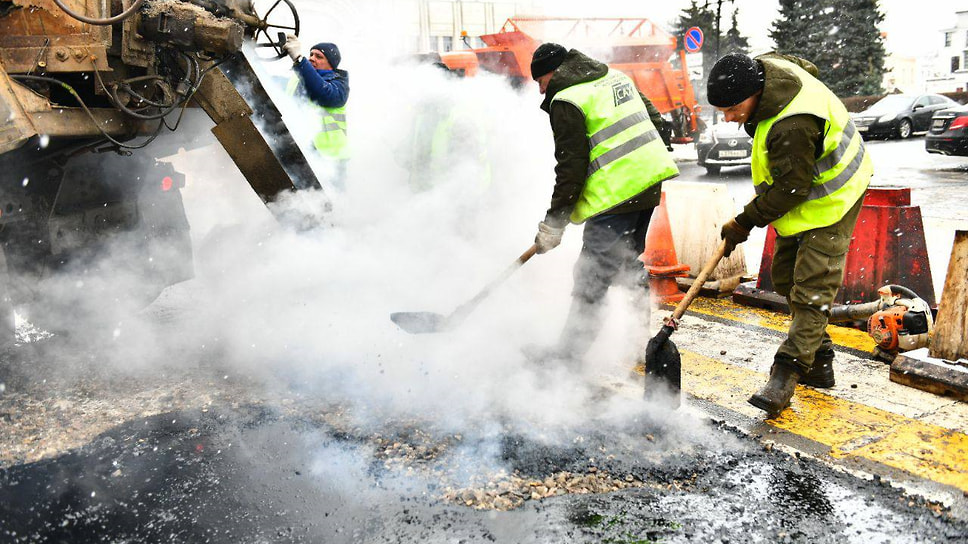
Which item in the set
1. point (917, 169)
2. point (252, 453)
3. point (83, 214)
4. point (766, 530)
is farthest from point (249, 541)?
point (917, 169)

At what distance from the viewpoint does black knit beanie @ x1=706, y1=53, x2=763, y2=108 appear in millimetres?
2965

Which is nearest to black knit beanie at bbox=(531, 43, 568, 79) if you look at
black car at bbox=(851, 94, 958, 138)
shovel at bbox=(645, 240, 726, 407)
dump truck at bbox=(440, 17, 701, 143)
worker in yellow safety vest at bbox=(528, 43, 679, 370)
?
worker in yellow safety vest at bbox=(528, 43, 679, 370)

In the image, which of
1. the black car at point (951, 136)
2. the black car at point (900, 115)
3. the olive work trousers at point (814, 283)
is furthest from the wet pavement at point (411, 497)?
the black car at point (900, 115)

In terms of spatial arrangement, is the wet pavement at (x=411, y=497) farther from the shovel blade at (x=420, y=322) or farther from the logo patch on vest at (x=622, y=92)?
the logo patch on vest at (x=622, y=92)

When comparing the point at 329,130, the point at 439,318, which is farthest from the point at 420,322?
the point at 329,130

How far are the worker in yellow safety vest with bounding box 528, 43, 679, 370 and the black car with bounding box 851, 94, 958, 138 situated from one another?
19.4 m

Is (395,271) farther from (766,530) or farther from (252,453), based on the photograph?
(766,530)

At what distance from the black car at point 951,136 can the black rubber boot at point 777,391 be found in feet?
38.5

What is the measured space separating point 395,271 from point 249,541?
2.32 m

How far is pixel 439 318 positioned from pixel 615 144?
4.16 ft

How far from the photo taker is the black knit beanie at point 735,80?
117 inches

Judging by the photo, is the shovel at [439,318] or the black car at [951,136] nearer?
the shovel at [439,318]

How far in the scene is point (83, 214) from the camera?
393 cm

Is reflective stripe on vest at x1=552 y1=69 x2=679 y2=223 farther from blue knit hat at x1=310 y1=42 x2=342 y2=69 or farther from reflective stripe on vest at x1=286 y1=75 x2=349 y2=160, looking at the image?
blue knit hat at x1=310 y1=42 x2=342 y2=69
